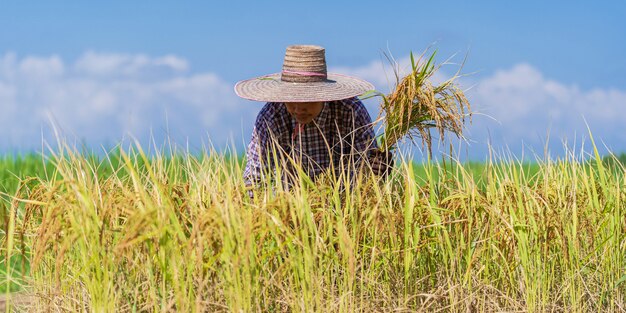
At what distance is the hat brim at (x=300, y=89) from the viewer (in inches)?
147

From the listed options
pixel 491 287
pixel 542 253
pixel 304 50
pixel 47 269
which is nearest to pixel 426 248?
pixel 491 287

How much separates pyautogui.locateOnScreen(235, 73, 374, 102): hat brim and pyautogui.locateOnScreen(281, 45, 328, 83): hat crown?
4 cm

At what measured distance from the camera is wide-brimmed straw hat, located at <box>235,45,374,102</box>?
3768 mm

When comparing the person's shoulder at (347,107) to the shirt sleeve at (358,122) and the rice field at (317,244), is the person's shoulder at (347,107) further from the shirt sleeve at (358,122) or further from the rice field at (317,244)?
the rice field at (317,244)

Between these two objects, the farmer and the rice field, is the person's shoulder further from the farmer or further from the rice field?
the rice field

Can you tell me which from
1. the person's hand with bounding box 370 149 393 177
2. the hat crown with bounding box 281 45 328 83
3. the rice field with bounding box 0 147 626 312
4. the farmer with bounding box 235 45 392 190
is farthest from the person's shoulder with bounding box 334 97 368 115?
the rice field with bounding box 0 147 626 312

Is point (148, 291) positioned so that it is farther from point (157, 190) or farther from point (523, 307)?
point (523, 307)

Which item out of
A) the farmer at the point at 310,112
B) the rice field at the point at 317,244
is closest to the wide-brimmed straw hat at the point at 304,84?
the farmer at the point at 310,112

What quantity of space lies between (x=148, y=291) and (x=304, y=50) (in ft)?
4.84

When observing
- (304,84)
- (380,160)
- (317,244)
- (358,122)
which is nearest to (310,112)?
(304,84)

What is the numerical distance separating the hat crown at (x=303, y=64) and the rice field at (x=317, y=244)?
2.13ft

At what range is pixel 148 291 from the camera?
311 centimetres

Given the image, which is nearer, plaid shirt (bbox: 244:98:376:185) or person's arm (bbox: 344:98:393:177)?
person's arm (bbox: 344:98:393:177)

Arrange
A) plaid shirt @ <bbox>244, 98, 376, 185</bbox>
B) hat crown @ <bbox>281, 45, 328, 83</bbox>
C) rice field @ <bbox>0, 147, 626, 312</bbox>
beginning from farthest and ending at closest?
plaid shirt @ <bbox>244, 98, 376, 185</bbox>, hat crown @ <bbox>281, 45, 328, 83</bbox>, rice field @ <bbox>0, 147, 626, 312</bbox>
